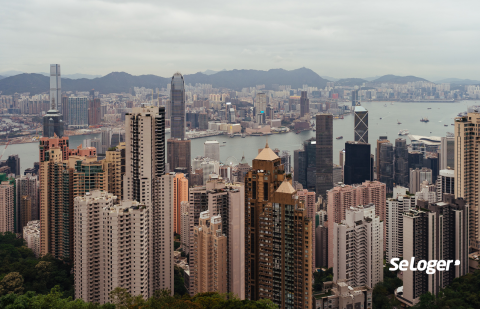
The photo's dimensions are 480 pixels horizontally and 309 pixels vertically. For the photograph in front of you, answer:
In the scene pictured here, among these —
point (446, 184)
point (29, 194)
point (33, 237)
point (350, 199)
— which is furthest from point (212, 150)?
point (446, 184)

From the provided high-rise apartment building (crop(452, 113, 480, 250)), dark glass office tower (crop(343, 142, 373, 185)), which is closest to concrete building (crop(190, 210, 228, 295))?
high-rise apartment building (crop(452, 113, 480, 250))

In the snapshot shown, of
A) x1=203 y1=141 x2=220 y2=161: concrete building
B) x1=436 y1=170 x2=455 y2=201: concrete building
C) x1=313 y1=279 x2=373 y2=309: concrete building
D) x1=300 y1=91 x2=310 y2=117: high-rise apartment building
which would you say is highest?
x1=300 y1=91 x2=310 y2=117: high-rise apartment building

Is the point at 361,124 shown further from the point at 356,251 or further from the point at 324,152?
the point at 356,251

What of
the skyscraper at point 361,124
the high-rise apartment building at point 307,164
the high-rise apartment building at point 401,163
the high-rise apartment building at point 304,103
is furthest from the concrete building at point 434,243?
the high-rise apartment building at point 304,103

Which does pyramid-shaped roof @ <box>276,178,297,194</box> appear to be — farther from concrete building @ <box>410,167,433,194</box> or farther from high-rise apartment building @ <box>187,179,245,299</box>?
concrete building @ <box>410,167,433,194</box>

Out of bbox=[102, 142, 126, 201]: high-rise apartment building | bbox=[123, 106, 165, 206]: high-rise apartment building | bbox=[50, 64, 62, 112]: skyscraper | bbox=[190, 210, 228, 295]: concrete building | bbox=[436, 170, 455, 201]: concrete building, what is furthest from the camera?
bbox=[50, 64, 62, 112]: skyscraper

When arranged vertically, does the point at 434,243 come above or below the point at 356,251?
above
